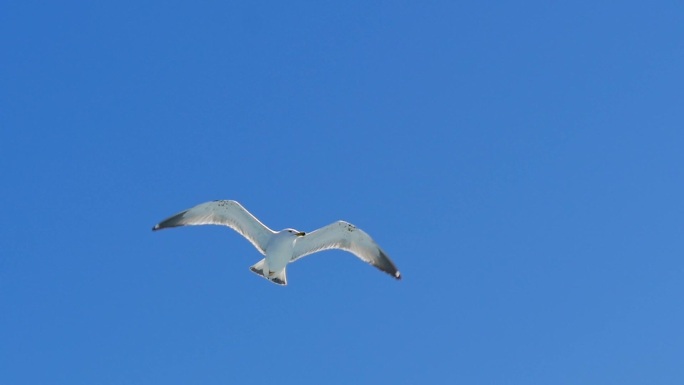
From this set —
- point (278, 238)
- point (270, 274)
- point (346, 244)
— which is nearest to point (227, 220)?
point (278, 238)

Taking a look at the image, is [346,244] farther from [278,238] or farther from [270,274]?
[270,274]

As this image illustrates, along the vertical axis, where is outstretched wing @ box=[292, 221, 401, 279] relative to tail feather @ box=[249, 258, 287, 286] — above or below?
above

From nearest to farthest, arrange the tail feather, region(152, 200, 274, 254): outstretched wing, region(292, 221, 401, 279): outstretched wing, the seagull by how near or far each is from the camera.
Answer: the tail feather < the seagull < region(152, 200, 274, 254): outstretched wing < region(292, 221, 401, 279): outstretched wing

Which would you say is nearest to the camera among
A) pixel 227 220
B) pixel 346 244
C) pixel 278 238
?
pixel 278 238

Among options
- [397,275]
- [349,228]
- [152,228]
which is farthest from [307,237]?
[152,228]

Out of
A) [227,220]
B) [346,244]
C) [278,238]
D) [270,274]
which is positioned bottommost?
[270,274]

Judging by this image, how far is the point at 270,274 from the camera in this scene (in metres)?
18.1

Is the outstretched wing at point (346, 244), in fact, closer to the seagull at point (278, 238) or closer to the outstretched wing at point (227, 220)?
the seagull at point (278, 238)

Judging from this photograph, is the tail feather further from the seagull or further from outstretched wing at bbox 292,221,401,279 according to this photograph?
outstretched wing at bbox 292,221,401,279

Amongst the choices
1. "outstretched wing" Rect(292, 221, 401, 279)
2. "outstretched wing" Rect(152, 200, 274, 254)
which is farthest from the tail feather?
"outstretched wing" Rect(292, 221, 401, 279)

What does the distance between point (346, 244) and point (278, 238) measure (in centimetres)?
211

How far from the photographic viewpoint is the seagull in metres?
18.2

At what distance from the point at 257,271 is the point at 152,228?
311 cm

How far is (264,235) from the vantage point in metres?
18.9
